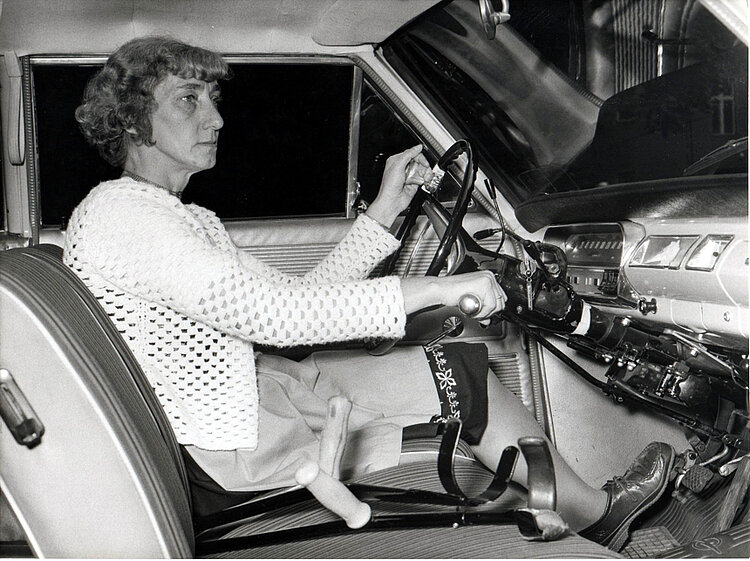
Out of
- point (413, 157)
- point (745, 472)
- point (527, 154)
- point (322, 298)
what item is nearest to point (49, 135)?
point (413, 157)

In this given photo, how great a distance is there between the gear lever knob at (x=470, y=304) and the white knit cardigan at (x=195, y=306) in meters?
0.11

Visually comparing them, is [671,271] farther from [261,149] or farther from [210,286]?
[261,149]

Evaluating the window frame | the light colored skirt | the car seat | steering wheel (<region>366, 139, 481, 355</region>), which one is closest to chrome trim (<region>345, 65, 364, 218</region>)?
the window frame

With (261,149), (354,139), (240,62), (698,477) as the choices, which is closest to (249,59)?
(240,62)

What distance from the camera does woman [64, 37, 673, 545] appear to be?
1.25 metres

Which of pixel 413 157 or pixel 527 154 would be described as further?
pixel 527 154

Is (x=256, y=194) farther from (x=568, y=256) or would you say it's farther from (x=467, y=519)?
(x=467, y=519)

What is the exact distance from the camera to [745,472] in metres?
1.66

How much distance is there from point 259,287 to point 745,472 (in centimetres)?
120

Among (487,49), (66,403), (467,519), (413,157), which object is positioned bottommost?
(467,519)

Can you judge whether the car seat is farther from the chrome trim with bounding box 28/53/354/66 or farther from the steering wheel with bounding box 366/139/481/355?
the chrome trim with bounding box 28/53/354/66

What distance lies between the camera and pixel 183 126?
153 centimetres

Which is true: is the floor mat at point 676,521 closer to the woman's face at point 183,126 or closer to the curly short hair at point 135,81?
the woman's face at point 183,126

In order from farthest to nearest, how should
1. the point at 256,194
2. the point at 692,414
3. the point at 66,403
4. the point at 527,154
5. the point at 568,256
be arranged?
1. the point at 256,194
2. the point at 527,154
3. the point at 568,256
4. the point at 692,414
5. the point at 66,403
